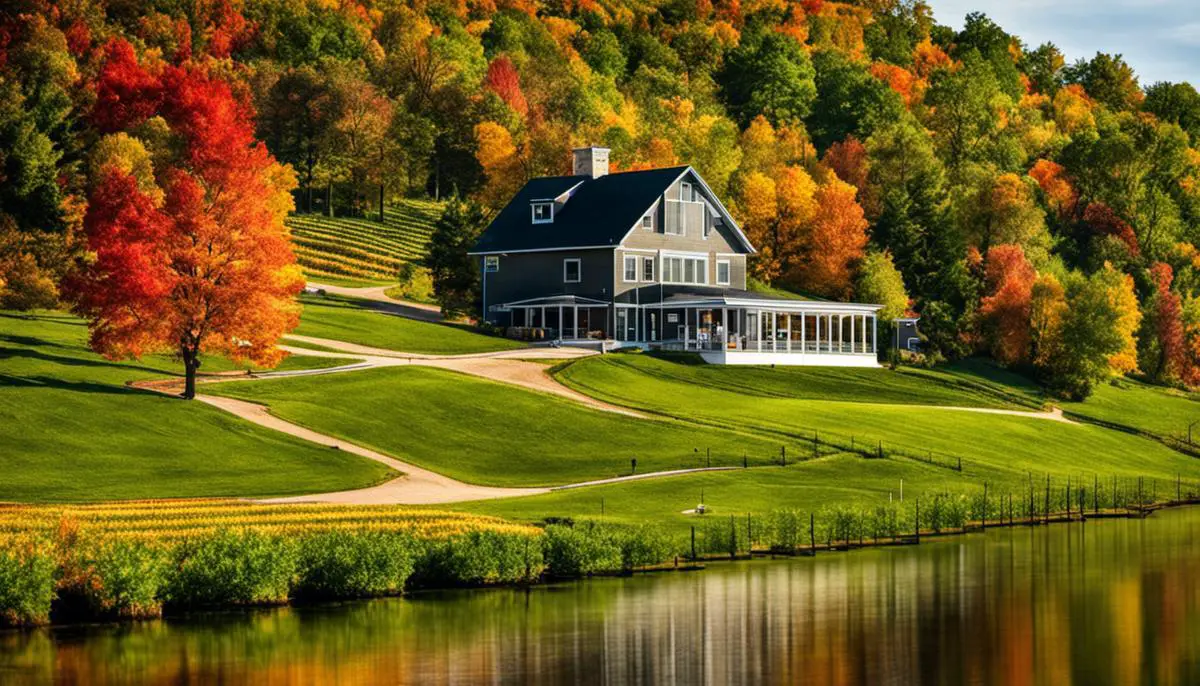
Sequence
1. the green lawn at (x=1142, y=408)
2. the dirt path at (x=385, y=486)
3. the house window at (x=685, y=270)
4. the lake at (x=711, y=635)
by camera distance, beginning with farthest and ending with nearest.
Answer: the house window at (x=685, y=270) < the green lawn at (x=1142, y=408) < the dirt path at (x=385, y=486) < the lake at (x=711, y=635)

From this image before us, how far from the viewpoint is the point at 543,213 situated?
379ft

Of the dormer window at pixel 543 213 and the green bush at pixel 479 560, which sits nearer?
the green bush at pixel 479 560

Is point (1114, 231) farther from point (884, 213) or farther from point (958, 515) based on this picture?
point (958, 515)

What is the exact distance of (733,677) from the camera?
39.8 meters

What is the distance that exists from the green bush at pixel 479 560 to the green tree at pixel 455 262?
6668 centimetres

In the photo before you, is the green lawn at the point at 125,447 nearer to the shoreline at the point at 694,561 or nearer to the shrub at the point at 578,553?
the shrub at the point at 578,553

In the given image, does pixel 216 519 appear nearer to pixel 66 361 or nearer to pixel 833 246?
pixel 66 361

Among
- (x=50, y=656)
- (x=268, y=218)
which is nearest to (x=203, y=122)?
(x=268, y=218)

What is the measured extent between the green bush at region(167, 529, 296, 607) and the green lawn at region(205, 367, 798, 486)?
22.4m

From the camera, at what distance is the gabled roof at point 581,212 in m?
111

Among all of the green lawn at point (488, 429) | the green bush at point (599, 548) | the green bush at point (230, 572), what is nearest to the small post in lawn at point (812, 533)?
the green bush at point (599, 548)

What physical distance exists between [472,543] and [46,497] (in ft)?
59.5

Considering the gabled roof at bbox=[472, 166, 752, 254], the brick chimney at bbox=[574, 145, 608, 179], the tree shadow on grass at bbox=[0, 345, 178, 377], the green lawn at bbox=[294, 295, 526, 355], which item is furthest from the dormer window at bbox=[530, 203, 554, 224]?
the tree shadow on grass at bbox=[0, 345, 178, 377]

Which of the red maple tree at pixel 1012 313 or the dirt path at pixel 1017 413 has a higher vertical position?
the red maple tree at pixel 1012 313
